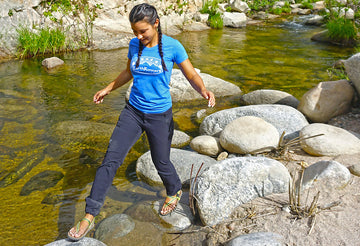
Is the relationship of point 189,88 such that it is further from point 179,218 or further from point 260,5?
point 260,5

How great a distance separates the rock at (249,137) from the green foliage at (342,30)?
9.29 meters

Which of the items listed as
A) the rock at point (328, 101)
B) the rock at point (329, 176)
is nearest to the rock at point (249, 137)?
the rock at point (329, 176)

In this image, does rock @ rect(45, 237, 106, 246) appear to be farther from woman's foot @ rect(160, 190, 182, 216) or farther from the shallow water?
woman's foot @ rect(160, 190, 182, 216)

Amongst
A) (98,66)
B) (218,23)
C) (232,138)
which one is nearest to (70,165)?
(232,138)

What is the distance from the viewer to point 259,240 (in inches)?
103

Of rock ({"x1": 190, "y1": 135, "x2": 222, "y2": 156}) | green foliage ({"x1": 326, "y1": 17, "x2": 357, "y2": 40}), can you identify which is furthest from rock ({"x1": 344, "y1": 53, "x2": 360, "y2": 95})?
green foliage ({"x1": 326, "y1": 17, "x2": 357, "y2": 40})

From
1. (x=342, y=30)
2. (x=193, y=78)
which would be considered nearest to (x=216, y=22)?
(x=342, y=30)

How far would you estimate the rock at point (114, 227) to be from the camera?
3.17m

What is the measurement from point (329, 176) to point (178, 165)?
5.59 feet

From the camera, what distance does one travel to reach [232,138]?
443 centimetres

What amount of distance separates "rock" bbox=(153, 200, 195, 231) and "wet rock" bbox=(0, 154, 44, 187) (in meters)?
1.87

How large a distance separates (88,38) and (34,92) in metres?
4.41

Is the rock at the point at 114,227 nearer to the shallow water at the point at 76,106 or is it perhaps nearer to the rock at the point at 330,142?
the shallow water at the point at 76,106

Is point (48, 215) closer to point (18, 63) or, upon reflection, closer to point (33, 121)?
point (33, 121)
